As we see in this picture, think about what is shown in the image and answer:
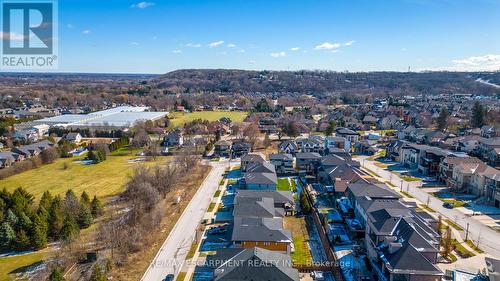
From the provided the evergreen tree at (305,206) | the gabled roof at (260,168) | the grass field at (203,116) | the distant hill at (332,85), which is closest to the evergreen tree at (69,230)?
the evergreen tree at (305,206)

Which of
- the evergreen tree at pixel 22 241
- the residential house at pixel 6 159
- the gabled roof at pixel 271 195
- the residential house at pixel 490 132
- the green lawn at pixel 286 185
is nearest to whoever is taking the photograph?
the evergreen tree at pixel 22 241

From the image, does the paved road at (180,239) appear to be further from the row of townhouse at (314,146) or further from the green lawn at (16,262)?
the row of townhouse at (314,146)

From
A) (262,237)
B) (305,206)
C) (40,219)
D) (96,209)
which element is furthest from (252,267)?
(96,209)

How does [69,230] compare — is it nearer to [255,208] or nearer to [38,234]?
[38,234]

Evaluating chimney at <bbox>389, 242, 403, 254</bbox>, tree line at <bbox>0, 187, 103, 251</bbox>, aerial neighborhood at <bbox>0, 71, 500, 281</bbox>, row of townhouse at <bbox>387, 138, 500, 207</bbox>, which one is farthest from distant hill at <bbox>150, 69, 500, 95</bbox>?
tree line at <bbox>0, 187, 103, 251</bbox>

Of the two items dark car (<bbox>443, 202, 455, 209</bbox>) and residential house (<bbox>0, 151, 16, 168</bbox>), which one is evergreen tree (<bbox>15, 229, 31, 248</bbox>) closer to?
residential house (<bbox>0, 151, 16, 168</bbox>)
